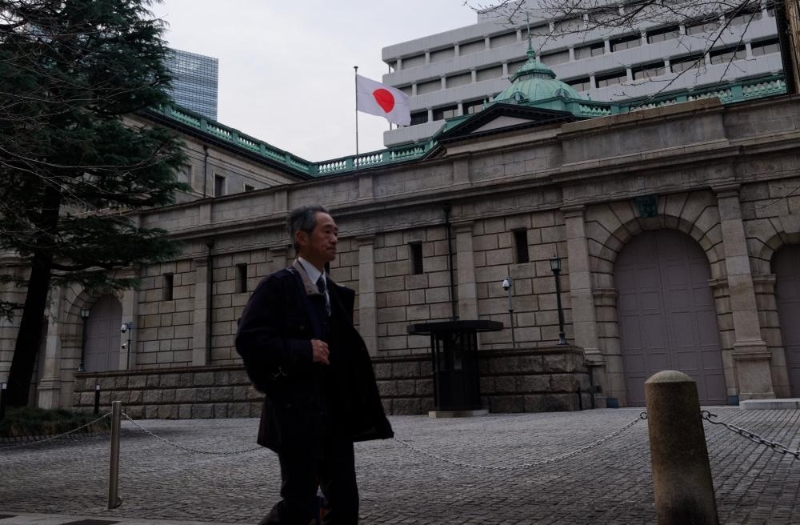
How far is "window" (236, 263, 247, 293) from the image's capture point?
29.2 metres

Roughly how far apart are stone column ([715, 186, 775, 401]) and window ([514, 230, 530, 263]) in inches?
252

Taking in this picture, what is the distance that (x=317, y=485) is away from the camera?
371 cm

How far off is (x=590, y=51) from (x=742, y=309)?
68.1 metres

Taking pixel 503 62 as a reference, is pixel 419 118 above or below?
below

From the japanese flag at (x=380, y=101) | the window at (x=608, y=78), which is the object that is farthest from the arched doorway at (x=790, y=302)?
the window at (x=608, y=78)

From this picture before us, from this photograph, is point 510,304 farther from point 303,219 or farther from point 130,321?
point 303,219

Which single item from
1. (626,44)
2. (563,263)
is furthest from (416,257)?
(626,44)

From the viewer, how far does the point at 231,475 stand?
9023mm

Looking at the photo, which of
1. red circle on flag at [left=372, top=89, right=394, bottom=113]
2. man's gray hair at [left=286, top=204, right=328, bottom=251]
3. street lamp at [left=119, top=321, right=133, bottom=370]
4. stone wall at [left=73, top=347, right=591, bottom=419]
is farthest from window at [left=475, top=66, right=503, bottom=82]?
man's gray hair at [left=286, top=204, right=328, bottom=251]

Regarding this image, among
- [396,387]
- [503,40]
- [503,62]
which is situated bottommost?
[396,387]

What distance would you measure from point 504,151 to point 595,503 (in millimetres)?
20093

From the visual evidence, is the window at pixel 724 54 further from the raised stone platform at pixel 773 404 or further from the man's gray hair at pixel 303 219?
the man's gray hair at pixel 303 219

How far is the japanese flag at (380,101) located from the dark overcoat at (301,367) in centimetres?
3292

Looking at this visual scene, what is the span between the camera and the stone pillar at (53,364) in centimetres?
3144
